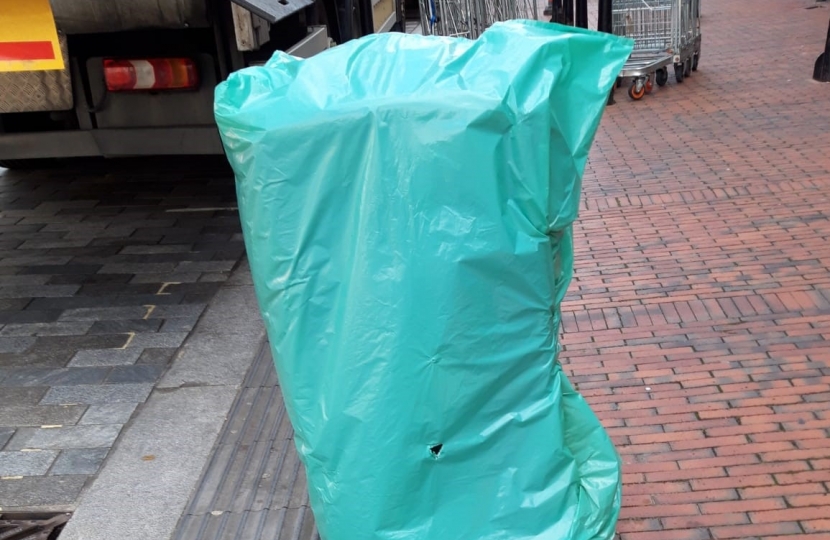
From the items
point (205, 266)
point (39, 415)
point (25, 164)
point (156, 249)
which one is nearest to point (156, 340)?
point (39, 415)

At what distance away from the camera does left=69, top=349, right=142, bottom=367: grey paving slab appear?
4281mm

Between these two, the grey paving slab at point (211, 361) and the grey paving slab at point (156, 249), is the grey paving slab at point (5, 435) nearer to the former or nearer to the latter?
the grey paving slab at point (211, 361)

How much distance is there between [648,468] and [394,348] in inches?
64.5

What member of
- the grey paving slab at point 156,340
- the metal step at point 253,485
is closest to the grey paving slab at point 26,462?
the metal step at point 253,485

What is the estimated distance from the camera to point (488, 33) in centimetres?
223

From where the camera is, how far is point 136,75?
17.0 ft

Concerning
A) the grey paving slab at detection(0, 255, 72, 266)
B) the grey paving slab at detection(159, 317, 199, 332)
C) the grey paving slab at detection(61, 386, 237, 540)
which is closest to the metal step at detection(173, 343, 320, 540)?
the grey paving slab at detection(61, 386, 237, 540)

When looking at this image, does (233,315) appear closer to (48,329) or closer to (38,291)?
(48,329)

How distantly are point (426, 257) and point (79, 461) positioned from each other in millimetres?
2152

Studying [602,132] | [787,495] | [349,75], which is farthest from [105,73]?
[602,132]

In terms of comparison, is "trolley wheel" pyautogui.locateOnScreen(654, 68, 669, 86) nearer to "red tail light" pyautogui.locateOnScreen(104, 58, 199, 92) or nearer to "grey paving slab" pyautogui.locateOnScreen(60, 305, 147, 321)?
"red tail light" pyautogui.locateOnScreen(104, 58, 199, 92)

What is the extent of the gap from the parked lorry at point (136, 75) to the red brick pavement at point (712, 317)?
239cm

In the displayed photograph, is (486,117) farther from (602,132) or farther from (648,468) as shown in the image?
(602,132)

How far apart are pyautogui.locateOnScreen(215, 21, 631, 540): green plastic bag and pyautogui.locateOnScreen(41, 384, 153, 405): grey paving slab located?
189cm
